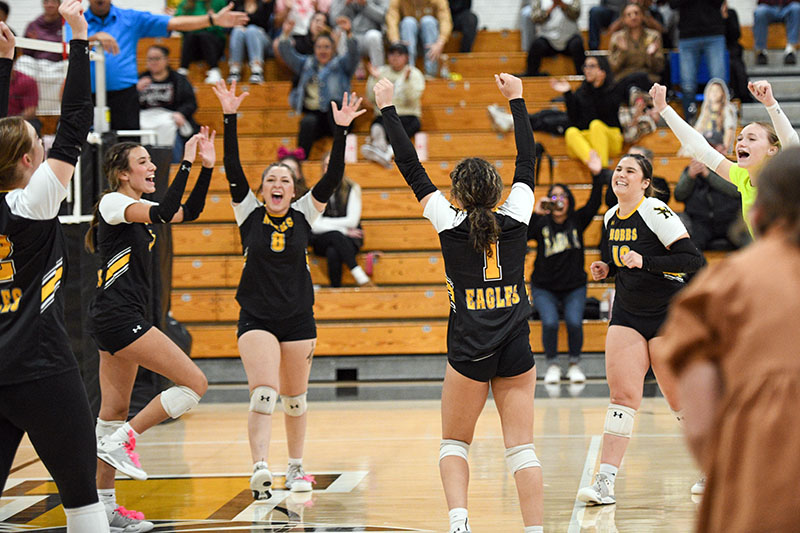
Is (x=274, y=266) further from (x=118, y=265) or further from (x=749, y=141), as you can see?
(x=749, y=141)

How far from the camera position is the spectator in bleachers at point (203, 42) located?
12633 mm

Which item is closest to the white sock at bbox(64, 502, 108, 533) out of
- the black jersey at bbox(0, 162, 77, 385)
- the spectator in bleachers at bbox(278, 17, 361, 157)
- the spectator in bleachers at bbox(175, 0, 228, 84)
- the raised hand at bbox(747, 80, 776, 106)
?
the black jersey at bbox(0, 162, 77, 385)

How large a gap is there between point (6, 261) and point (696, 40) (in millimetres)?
10091

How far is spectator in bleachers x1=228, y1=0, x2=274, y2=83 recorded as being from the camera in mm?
12641

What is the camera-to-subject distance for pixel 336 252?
33.4ft

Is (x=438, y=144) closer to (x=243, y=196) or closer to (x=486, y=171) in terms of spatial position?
(x=243, y=196)

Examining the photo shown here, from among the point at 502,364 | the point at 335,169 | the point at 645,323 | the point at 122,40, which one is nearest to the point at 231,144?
the point at 335,169

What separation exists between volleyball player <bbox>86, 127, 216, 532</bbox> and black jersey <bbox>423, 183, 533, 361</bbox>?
4.84ft

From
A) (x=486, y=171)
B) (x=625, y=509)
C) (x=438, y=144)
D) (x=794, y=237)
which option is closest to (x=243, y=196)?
(x=486, y=171)

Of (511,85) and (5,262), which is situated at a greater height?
(511,85)

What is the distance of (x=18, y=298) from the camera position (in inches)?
128

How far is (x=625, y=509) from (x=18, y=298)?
3.18m

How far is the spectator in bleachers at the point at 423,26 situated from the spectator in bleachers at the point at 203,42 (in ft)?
7.65

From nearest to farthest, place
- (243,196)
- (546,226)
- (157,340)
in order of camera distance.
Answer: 1. (157,340)
2. (243,196)
3. (546,226)
